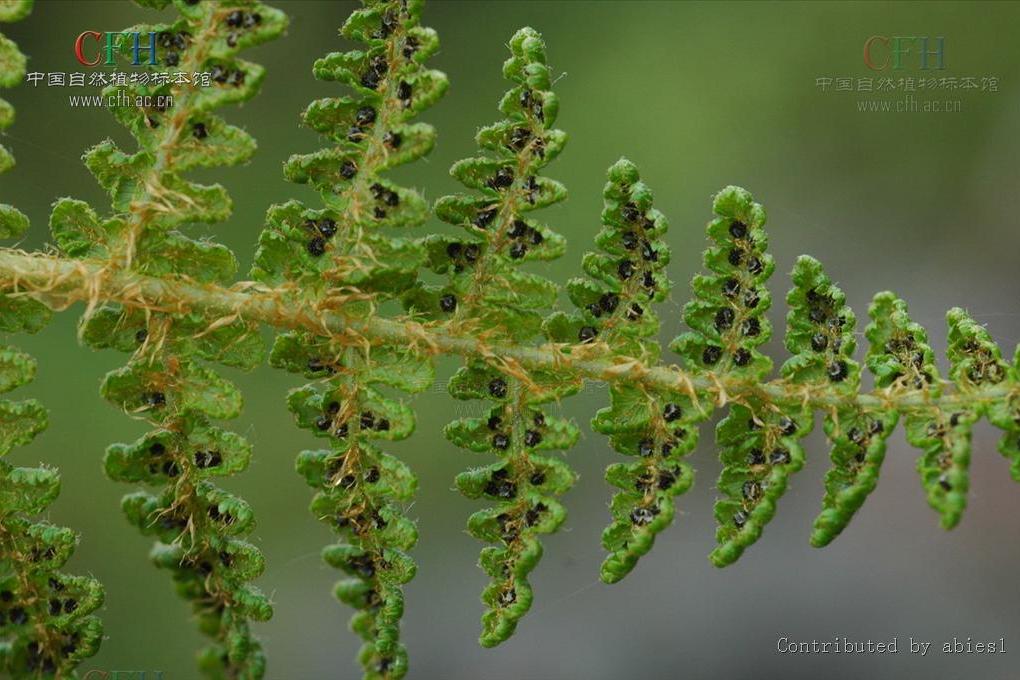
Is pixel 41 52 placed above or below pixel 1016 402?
above

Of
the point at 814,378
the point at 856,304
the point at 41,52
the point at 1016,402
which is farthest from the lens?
the point at 856,304

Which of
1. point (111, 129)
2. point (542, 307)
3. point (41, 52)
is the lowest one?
point (542, 307)

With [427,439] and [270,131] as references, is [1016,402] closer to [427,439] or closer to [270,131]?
[427,439]

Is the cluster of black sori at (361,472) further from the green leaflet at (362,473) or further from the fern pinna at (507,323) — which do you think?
the fern pinna at (507,323)

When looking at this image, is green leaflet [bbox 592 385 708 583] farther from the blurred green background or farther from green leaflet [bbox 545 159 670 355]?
the blurred green background

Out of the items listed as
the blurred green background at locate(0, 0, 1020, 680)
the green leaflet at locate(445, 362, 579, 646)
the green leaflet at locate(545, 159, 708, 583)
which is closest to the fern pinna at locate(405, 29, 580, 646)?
the green leaflet at locate(445, 362, 579, 646)

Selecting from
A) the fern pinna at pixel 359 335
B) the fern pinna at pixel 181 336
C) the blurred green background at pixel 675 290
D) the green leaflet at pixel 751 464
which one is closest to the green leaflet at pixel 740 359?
the green leaflet at pixel 751 464

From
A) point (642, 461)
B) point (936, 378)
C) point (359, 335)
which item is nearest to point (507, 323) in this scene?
point (359, 335)

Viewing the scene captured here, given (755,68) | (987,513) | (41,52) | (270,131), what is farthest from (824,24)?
(41,52)

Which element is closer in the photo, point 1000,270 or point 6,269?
point 6,269
